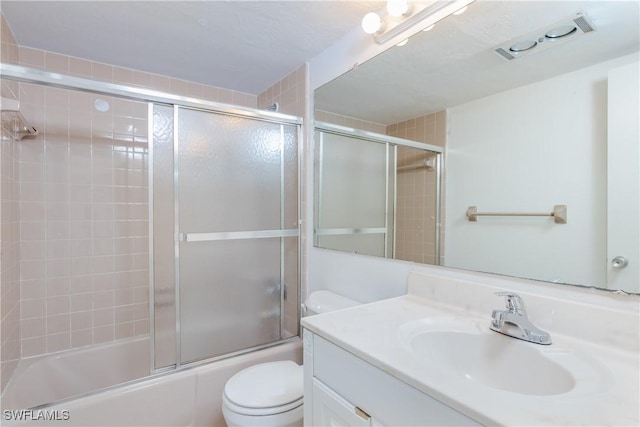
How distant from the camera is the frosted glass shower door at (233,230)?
5.17 feet

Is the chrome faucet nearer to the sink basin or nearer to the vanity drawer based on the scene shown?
the sink basin

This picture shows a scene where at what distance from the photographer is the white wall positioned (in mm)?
872

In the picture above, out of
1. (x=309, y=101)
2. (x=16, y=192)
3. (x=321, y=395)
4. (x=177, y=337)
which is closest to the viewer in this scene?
(x=321, y=395)

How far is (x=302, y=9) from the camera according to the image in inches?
57.9

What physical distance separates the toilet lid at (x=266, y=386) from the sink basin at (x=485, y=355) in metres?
0.64

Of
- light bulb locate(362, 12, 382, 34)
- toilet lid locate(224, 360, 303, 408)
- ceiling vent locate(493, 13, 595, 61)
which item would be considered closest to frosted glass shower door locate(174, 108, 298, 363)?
toilet lid locate(224, 360, 303, 408)

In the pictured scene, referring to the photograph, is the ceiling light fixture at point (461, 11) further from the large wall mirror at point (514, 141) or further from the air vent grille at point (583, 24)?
the air vent grille at point (583, 24)

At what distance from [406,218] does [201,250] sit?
3.58ft

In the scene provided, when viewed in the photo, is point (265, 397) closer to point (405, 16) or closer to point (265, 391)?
point (265, 391)

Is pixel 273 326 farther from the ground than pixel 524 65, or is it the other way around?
pixel 524 65

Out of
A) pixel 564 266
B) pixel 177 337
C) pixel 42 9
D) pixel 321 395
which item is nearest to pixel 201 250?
pixel 177 337

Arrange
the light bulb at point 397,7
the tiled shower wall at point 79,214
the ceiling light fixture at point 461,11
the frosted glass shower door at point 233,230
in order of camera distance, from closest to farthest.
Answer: the ceiling light fixture at point 461,11 → the light bulb at point 397,7 → the frosted glass shower door at point 233,230 → the tiled shower wall at point 79,214

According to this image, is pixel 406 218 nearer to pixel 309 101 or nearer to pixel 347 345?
pixel 347 345

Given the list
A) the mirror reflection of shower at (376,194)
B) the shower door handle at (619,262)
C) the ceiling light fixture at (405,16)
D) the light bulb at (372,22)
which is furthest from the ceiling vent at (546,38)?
the shower door handle at (619,262)
